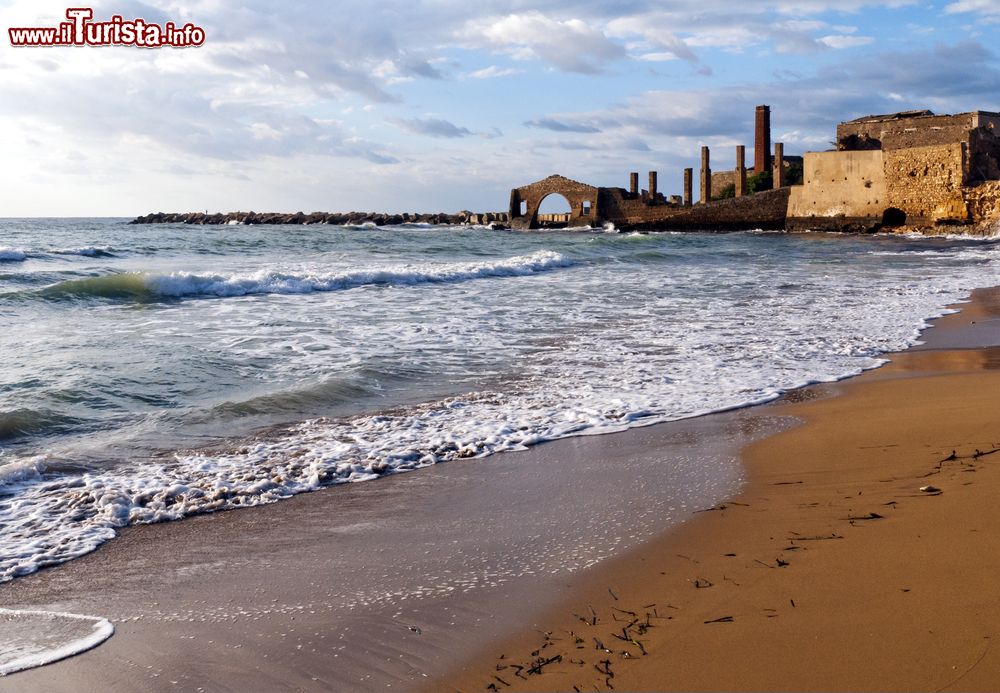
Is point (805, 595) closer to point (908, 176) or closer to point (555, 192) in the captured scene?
point (908, 176)

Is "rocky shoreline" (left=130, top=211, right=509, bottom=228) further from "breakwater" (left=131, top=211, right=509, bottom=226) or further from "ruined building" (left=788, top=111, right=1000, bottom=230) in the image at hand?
"ruined building" (left=788, top=111, right=1000, bottom=230)

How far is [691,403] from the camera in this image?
587 centimetres

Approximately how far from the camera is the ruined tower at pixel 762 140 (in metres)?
47.5

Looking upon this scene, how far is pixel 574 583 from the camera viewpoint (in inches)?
116

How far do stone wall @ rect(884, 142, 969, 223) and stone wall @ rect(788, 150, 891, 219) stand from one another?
652mm

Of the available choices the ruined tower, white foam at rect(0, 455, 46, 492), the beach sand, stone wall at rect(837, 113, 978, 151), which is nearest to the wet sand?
the beach sand

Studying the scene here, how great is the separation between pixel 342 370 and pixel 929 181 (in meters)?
35.2

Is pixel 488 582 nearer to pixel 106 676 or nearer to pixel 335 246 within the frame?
pixel 106 676

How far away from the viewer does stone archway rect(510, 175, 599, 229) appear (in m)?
53.9

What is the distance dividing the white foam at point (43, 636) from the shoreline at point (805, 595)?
118cm

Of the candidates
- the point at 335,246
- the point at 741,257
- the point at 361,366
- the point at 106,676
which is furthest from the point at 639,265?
the point at 106,676

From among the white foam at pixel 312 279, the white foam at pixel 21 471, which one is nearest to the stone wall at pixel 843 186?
the white foam at pixel 312 279

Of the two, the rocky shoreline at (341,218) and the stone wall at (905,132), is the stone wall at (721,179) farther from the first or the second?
the rocky shoreline at (341,218)

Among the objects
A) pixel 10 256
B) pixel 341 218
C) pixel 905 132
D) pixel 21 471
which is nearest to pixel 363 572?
pixel 21 471
